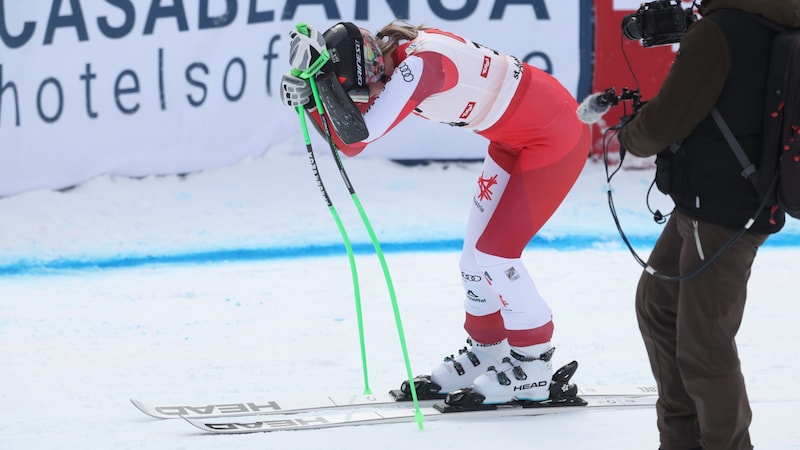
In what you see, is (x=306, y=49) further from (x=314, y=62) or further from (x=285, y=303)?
(x=285, y=303)

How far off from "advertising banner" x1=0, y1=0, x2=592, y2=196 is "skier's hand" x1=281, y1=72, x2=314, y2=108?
4398mm

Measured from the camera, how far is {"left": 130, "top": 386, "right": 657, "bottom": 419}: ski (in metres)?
3.39

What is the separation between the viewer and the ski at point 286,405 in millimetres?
3393

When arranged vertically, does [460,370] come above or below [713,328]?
below

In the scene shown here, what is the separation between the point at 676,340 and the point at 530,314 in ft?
3.00

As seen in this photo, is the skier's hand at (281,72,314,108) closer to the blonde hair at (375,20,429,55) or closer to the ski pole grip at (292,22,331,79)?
the ski pole grip at (292,22,331,79)

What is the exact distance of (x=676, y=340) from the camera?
8.31 ft

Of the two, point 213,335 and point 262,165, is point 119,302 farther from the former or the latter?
point 262,165

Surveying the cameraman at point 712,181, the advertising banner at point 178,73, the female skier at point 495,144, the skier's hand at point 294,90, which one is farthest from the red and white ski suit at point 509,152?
the advertising banner at point 178,73

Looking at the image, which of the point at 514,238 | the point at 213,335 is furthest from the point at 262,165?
the point at 514,238

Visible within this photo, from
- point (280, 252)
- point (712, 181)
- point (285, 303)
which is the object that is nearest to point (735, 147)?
point (712, 181)

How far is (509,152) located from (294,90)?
2.94 ft

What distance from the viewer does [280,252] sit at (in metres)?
6.19

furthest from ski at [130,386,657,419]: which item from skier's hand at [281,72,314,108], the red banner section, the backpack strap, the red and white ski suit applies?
the red banner section
